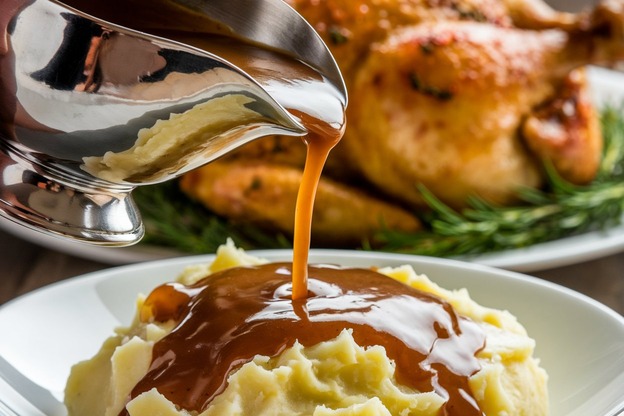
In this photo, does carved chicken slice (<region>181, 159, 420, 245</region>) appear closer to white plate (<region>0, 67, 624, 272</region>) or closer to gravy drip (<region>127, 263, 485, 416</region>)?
white plate (<region>0, 67, 624, 272</region>)

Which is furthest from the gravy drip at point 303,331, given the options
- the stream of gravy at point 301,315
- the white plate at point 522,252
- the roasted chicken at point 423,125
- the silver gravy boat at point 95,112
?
the roasted chicken at point 423,125

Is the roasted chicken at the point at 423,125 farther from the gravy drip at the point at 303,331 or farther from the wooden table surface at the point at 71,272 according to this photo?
the gravy drip at the point at 303,331

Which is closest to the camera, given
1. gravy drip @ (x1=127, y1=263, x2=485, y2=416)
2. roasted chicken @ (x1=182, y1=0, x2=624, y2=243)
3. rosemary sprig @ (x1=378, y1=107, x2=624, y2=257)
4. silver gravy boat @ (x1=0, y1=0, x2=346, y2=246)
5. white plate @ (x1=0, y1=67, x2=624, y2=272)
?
silver gravy boat @ (x1=0, y1=0, x2=346, y2=246)

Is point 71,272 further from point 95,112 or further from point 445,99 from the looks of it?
point 95,112

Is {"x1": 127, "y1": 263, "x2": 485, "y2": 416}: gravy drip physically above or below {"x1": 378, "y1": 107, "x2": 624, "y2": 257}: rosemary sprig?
above

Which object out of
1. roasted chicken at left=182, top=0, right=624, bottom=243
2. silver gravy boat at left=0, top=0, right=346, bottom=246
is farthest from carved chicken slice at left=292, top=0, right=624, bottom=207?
silver gravy boat at left=0, top=0, right=346, bottom=246

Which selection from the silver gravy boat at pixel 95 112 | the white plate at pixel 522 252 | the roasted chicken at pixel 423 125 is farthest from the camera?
the roasted chicken at pixel 423 125
